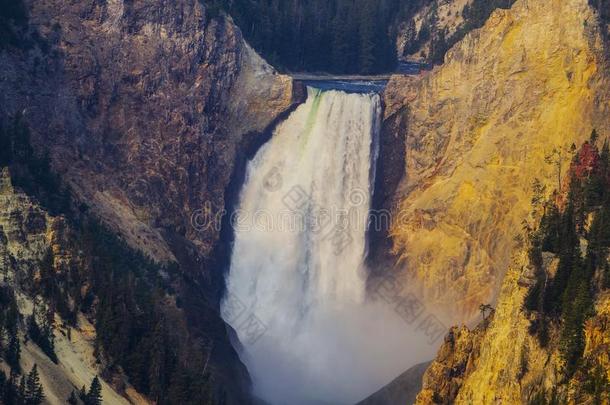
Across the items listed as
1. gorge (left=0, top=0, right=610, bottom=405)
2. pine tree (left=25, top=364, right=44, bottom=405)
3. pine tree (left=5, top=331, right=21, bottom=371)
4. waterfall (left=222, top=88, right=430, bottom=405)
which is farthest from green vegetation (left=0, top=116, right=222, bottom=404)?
waterfall (left=222, top=88, right=430, bottom=405)

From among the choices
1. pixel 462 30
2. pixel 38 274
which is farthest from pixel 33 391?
pixel 462 30

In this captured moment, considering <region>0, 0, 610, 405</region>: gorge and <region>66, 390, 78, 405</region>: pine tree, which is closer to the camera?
<region>66, 390, 78, 405</region>: pine tree

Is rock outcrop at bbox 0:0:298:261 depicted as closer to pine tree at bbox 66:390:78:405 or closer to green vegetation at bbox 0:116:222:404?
green vegetation at bbox 0:116:222:404

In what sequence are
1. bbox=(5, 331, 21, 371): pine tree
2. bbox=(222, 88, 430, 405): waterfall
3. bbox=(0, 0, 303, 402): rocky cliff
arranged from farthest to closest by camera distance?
bbox=(222, 88, 430, 405): waterfall, bbox=(0, 0, 303, 402): rocky cliff, bbox=(5, 331, 21, 371): pine tree

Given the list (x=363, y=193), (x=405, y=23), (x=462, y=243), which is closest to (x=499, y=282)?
(x=462, y=243)

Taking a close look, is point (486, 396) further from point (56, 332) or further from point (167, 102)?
point (167, 102)
